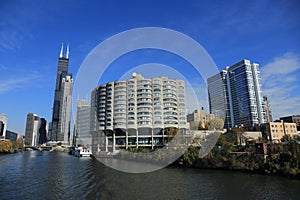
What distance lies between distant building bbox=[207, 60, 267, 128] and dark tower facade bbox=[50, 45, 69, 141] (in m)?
113

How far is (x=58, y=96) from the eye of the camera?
16112cm

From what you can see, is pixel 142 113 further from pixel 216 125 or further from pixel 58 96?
pixel 58 96

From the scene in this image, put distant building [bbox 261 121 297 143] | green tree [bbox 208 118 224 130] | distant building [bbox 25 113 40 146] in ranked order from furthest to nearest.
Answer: distant building [bbox 25 113 40 146] → green tree [bbox 208 118 224 130] → distant building [bbox 261 121 297 143]

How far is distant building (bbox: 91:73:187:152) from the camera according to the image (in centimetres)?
4991

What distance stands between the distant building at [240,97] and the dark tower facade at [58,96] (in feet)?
371

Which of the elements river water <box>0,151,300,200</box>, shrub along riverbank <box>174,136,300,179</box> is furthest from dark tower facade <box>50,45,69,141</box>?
river water <box>0,151,300,200</box>

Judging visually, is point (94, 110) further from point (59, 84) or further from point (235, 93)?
point (59, 84)

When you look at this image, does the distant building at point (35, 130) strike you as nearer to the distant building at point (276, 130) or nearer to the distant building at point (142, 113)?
the distant building at point (142, 113)

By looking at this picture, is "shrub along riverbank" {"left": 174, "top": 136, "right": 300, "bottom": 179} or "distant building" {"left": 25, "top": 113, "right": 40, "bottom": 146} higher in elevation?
"distant building" {"left": 25, "top": 113, "right": 40, "bottom": 146}

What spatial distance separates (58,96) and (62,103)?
7178mm

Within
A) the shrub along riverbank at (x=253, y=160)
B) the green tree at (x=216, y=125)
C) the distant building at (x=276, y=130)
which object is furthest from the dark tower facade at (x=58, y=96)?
the shrub along riverbank at (x=253, y=160)

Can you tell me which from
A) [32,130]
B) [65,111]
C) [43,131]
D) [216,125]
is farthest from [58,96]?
[216,125]

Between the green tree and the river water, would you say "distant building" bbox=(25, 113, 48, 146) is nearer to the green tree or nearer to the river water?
the green tree

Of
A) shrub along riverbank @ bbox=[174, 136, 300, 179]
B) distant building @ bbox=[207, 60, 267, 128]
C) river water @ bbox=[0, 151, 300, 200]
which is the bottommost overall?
river water @ bbox=[0, 151, 300, 200]
